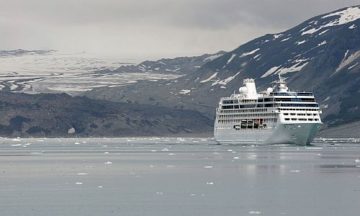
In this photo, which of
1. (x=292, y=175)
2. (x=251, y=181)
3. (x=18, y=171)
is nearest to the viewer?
(x=251, y=181)

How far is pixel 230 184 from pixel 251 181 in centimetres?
374

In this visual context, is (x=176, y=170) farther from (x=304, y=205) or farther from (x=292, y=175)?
(x=304, y=205)

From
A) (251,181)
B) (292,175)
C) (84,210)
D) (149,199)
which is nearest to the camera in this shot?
(84,210)

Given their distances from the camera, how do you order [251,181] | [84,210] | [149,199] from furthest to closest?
[251,181] → [149,199] → [84,210]

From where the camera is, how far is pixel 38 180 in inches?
3209

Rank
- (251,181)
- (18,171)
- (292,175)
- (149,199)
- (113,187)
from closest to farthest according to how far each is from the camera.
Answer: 1. (149,199)
2. (113,187)
3. (251,181)
4. (292,175)
5. (18,171)

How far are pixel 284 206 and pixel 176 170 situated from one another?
38.9 m

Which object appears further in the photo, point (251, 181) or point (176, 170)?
point (176, 170)

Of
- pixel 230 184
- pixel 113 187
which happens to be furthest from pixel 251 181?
pixel 113 187

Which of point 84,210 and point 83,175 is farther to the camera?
point 83,175

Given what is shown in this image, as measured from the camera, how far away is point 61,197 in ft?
213

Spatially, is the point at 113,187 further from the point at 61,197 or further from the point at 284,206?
the point at 284,206

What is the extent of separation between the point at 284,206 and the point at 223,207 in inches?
134

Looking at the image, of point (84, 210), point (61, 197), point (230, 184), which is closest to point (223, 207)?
point (84, 210)
